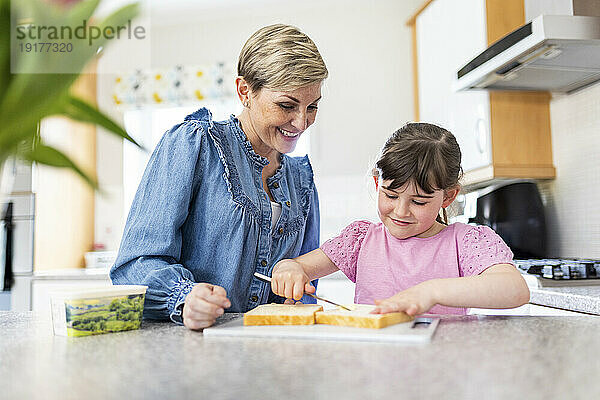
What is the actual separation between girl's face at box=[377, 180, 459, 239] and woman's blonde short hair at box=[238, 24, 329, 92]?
0.28 metres

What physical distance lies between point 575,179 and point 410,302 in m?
1.92

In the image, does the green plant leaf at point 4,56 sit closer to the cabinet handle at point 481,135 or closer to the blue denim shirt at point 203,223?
the blue denim shirt at point 203,223

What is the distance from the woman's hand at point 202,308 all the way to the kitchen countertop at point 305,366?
22 millimetres

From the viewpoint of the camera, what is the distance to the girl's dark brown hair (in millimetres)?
1197

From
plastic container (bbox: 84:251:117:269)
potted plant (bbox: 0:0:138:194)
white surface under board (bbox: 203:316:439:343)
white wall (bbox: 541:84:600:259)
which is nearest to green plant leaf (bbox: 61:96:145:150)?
potted plant (bbox: 0:0:138:194)

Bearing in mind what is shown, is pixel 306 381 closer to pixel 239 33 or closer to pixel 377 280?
pixel 377 280

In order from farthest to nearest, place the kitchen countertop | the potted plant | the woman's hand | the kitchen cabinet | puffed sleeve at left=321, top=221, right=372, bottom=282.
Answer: the kitchen cabinet
puffed sleeve at left=321, top=221, right=372, bottom=282
the woman's hand
the kitchen countertop
the potted plant

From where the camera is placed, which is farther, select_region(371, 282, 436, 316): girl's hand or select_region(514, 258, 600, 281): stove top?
select_region(514, 258, 600, 281): stove top

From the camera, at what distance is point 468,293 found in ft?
3.18

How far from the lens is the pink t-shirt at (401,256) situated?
121 cm

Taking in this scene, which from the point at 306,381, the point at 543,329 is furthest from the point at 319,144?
the point at 306,381

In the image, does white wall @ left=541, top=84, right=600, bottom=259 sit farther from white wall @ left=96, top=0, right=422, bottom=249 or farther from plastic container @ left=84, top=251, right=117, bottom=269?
plastic container @ left=84, top=251, right=117, bottom=269

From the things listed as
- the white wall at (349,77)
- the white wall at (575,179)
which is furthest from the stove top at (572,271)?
the white wall at (349,77)

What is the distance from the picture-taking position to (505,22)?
8.54ft
